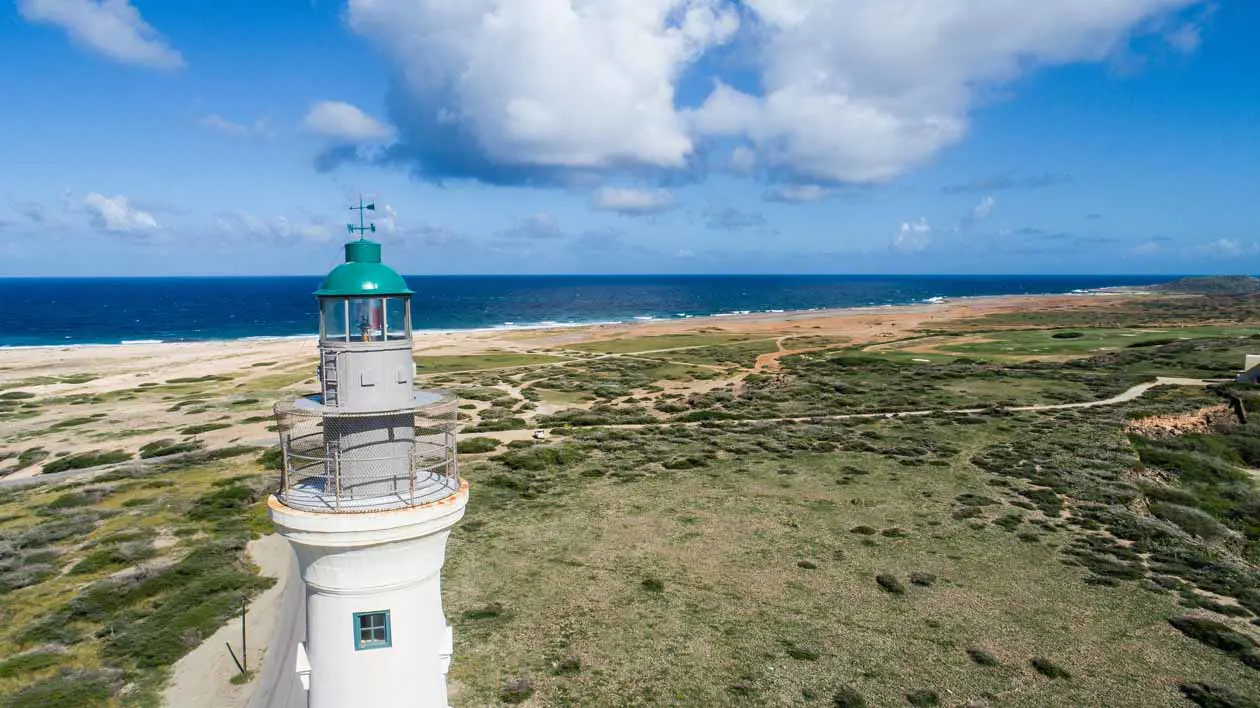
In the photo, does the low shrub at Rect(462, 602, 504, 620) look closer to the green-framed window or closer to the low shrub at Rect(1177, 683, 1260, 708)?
the green-framed window

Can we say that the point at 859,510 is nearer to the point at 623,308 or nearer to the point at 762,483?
the point at 762,483

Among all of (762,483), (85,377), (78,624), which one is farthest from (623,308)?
(78,624)

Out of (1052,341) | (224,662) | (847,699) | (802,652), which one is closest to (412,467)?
(847,699)

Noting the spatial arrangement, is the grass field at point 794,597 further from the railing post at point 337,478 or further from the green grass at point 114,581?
the railing post at point 337,478

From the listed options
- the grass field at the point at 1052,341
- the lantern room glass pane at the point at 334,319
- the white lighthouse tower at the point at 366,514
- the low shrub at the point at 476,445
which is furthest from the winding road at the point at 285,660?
the grass field at the point at 1052,341

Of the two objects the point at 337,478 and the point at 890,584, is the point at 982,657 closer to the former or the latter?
the point at 890,584

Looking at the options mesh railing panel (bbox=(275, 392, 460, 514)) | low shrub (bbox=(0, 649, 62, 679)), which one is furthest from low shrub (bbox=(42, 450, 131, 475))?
mesh railing panel (bbox=(275, 392, 460, 514))
